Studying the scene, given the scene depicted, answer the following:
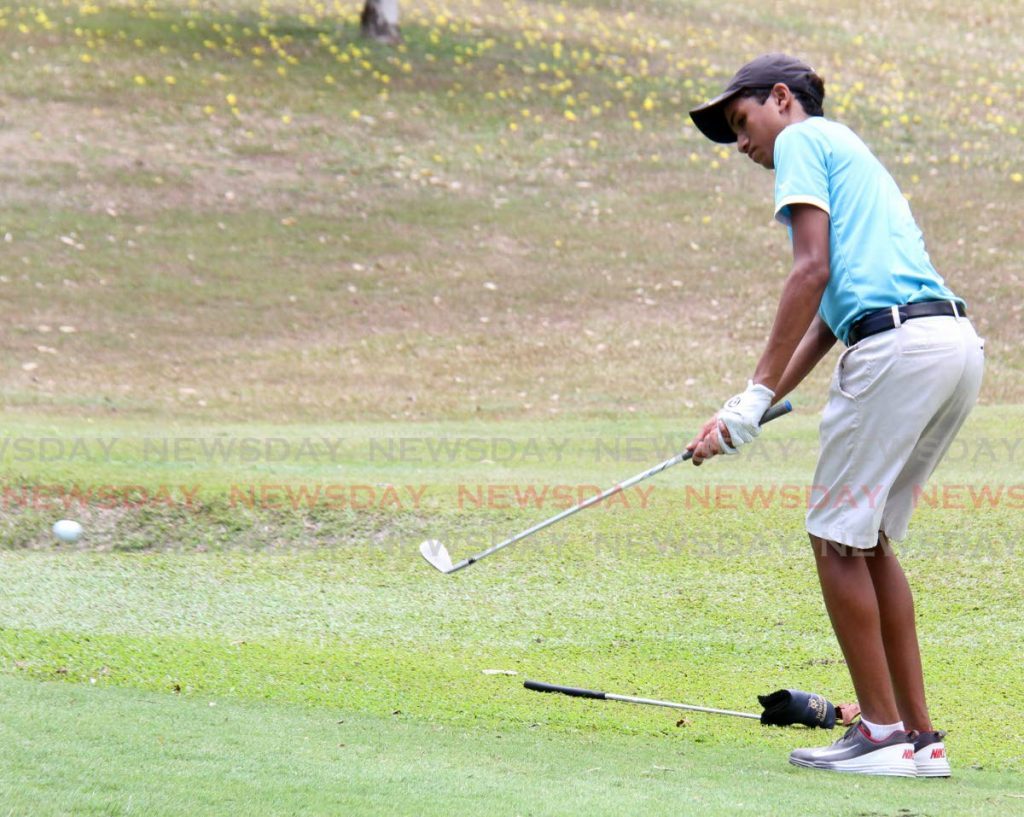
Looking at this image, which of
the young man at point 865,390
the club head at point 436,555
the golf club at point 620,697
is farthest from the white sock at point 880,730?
the club head at point 436,555

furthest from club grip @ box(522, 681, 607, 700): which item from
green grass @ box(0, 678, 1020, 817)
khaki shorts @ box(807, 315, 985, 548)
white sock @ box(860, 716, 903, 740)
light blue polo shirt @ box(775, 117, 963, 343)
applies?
light blue polo shirt @ box(775, 117, 963, 343)

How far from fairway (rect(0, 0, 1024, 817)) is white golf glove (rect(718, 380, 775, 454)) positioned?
0.28 m

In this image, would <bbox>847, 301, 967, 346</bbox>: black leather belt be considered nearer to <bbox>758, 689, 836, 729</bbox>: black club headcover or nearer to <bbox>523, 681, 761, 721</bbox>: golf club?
<bbox>758, 689, 836, 729</bbox>: black club headcover

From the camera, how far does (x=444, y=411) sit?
13.1 metres

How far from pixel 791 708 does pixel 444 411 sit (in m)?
8.77

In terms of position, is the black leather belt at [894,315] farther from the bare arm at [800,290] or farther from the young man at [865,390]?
the bare arm at [800,290]

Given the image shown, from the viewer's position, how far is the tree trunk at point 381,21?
79.6 ft

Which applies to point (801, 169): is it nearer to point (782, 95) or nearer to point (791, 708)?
point (782, 95)

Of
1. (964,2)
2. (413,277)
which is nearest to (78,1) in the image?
(413,277)

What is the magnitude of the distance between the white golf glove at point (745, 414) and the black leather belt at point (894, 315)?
1.05 feet

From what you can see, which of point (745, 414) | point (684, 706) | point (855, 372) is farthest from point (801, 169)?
point (684, 706)

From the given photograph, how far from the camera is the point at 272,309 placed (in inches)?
637

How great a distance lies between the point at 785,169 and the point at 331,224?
15.2 metres

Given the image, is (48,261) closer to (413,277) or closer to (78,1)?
(413,277)
